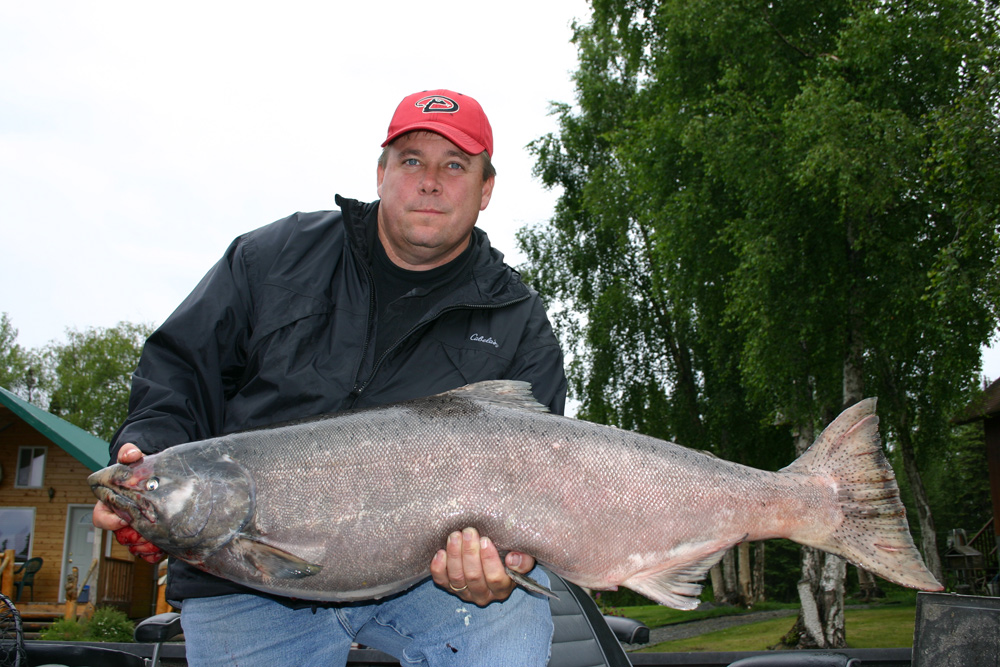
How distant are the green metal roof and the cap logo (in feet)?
56.9

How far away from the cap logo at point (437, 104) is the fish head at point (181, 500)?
1779 mm

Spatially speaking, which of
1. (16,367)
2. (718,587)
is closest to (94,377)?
(16,367)

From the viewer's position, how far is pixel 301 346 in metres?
3.13

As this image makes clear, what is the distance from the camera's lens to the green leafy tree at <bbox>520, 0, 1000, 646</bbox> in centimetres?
1232

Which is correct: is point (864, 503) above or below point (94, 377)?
below

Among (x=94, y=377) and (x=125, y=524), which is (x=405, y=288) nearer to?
(x=125, y=524)

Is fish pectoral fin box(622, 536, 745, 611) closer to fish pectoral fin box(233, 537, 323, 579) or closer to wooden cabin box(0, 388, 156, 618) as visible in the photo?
fish pectoral fin box(233, 537, 323, 579)

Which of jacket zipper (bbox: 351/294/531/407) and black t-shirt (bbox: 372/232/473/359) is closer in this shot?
jacket zipper (bbox: 351/294/531/407)

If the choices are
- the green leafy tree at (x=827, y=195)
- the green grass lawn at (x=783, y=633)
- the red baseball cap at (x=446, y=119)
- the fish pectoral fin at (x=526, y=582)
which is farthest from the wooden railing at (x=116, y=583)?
the fish pectoral fin at (x=526, y=582)

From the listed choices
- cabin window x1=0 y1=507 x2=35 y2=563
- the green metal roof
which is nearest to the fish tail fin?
the green metal roof

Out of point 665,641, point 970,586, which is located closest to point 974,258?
point 665,641

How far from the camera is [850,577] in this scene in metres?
45.4

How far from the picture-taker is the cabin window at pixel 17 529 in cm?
2219

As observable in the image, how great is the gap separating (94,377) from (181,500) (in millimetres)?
52695
